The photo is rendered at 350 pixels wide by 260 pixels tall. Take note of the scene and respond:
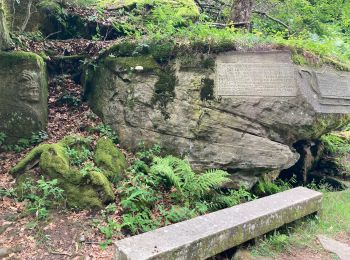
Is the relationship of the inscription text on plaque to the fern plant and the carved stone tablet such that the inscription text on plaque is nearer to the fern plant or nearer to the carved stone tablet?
the carved stone tablet

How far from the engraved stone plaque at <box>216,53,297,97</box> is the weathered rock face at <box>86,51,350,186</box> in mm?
19

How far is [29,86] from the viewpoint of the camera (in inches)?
256

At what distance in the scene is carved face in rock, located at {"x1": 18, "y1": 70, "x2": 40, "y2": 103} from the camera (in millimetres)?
6465

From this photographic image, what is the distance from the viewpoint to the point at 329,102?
22.3 feet

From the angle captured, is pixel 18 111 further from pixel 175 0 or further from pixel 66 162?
pixel 175 0

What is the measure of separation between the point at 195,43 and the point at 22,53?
3.45 metres

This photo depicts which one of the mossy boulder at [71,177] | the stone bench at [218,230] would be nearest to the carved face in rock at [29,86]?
the mossy boulder at [71,177]

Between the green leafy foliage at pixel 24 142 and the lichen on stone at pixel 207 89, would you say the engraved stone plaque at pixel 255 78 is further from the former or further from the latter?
the green leafy foliage at pixel 24 142

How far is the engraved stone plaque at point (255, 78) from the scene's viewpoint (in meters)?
6.41

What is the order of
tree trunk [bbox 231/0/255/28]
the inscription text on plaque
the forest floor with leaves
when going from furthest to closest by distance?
tree trunk [bbox 231/0/255/28] < the inscription text on plaque < the forest floor with leaves

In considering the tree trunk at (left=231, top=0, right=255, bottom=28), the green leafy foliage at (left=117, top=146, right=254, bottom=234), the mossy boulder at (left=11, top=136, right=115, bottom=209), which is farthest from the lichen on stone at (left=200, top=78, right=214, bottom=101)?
the tree trunk at (left=231, top=0, right=255, bottom=28)

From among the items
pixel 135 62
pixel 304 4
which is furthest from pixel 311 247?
pixel 304 4

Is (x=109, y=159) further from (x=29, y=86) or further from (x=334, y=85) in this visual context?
(x=334, y=85)

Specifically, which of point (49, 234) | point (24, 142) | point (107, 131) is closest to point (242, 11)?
point (107, 131)
